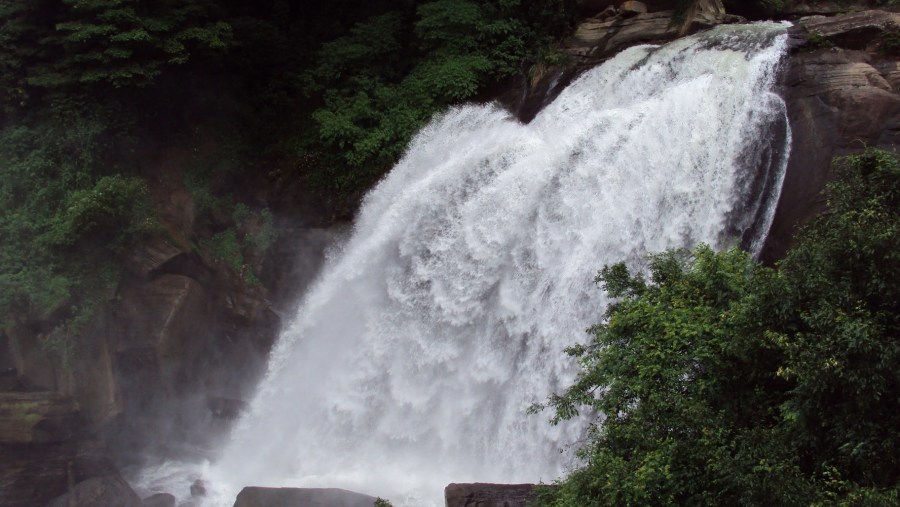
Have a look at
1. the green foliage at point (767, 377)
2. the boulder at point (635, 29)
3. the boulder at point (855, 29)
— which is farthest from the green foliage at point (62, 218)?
the boulder at point (855, 29)

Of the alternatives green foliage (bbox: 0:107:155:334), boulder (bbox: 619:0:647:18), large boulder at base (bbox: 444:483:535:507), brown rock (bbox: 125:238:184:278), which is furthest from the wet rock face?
green foliage (bbox: 0:107:155:334)

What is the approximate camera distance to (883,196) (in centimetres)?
680

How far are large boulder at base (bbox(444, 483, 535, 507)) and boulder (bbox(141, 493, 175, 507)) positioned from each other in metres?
5.85

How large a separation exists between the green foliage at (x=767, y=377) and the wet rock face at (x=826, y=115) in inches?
121

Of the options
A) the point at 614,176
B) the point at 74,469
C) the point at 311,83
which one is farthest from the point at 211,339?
the point at 614,176

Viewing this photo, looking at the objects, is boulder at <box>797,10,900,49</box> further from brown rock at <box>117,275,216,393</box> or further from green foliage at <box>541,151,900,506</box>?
brown rock at <box>117,275,216,393</box>

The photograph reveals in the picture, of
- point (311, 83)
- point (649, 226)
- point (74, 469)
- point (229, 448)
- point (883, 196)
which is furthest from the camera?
point (311, 83)

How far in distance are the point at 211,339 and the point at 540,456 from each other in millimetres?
7839

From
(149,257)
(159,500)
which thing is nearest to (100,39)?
(149,257)

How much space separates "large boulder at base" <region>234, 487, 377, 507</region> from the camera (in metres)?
12.0

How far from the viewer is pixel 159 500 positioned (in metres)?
13.6

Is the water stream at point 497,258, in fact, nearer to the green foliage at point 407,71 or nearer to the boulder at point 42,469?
the green foliage at point 407,71

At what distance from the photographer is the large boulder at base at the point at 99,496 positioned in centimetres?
1357

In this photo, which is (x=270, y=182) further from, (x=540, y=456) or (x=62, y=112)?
(x=540, y=456)
